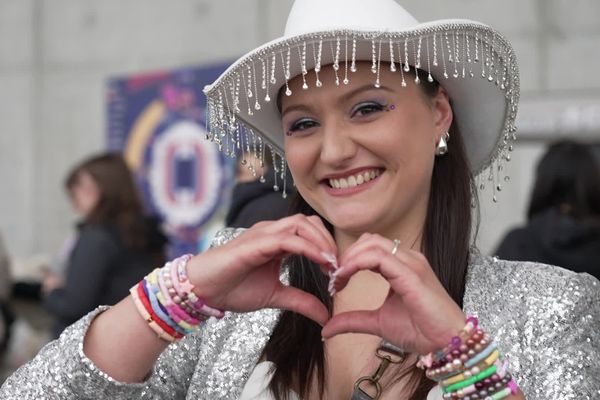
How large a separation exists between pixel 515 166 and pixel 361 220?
172 inches

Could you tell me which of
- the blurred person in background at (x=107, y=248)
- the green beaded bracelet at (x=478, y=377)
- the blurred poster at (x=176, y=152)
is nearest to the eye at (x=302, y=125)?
the green beaded bracelet at (x=478, y=377)

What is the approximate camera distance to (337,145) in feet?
6.38

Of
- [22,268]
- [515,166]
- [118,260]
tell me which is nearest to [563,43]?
[515,166]

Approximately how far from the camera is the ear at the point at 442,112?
214cm

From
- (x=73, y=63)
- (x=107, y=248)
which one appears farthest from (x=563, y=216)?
(x=73, y=63)

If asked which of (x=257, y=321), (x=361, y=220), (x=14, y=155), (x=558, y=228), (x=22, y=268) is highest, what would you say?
(x=361, y=220)

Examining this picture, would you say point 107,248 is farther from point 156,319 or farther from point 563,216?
point 156,319

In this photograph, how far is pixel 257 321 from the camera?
2.12 meters

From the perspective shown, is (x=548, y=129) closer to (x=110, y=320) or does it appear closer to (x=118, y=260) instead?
(x=118, y=260)

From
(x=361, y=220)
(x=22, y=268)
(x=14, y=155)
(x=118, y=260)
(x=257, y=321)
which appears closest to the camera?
(x=361, y=220)

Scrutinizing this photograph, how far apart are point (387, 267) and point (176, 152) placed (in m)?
5.77

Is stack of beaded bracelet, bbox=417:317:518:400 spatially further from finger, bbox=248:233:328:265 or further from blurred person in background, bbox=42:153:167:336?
blurred person in background, bbox=42:153:167:336

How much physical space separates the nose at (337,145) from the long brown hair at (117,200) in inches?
112

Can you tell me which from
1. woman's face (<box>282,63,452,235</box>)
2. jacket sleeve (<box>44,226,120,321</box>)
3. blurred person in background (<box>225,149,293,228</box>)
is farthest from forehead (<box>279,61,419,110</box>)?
jacket sleeve (<box>44,226,120,321</box>)
